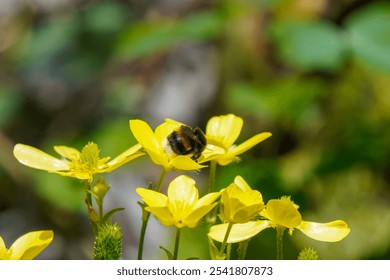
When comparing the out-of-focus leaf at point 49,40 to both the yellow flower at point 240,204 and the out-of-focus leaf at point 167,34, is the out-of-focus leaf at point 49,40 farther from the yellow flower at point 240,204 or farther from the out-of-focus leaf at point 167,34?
the yellow flower at point 240,204

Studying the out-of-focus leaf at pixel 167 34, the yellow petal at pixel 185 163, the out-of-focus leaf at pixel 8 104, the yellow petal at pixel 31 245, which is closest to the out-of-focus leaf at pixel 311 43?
the out-of-focus leaf at pixel 167 34

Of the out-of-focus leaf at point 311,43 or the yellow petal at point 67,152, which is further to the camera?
the out-of-focus leaf at point 311,43

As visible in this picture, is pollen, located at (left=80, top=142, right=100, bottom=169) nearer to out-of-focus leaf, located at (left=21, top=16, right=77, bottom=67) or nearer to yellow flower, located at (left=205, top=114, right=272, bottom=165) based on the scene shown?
yellow flower, located at (left=205, top=114, right=272, bottom=165)

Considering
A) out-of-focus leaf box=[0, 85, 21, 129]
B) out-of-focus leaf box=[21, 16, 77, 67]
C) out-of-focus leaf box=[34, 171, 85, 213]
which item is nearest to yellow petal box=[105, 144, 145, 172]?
out-of-focus leaf box=[34, 171, 85, 213]

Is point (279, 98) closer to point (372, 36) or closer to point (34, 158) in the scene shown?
point (372, 36)

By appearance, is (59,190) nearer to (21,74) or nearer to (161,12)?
(21,74)

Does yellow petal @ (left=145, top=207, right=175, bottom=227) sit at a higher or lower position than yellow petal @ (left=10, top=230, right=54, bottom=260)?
higher

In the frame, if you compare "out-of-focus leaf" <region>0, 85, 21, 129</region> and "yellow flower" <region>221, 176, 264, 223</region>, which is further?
"out-of-focus leaf" <region>0, 85, 21, 129</region>
